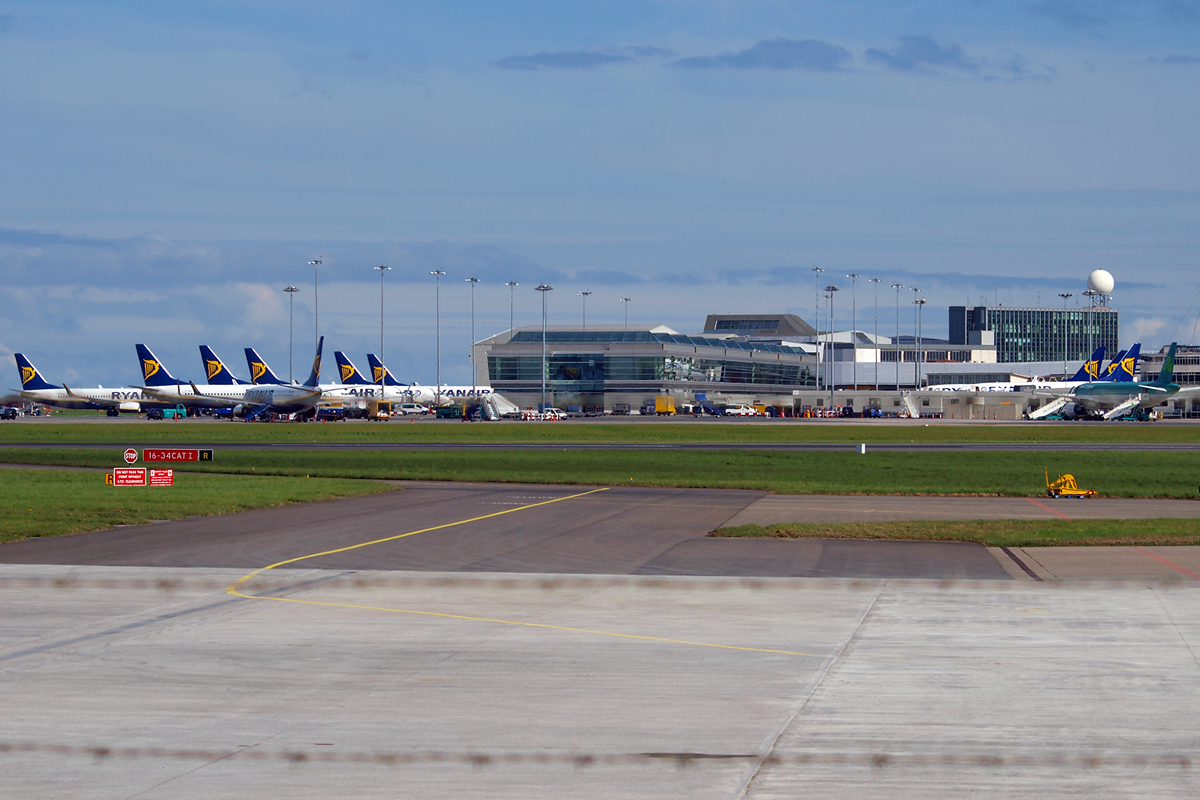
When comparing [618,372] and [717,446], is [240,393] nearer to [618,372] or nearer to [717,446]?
[618,372]

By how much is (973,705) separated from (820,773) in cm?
287

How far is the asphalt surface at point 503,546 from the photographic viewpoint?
70.8 feet

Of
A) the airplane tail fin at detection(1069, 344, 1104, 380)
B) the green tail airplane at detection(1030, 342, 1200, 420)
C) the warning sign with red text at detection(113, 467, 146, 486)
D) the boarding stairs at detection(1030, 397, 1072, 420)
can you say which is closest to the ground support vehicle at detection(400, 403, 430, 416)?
the boarding stairs at detection(1030, 397, 1072, 420)

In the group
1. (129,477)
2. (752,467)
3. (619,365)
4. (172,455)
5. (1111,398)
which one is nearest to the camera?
(129,477)

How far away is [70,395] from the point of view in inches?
6412

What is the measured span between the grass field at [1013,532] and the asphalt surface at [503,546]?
88 cm

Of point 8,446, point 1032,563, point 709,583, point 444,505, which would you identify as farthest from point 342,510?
point 8,446

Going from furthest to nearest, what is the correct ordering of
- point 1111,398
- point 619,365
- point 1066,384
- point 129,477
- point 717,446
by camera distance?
point 619,365
point 1066,384
point 1111,398
point 717,446
point 129,477

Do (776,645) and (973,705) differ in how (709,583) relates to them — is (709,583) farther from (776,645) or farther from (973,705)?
(973,705)

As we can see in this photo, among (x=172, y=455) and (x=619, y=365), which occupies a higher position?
(x=619, y=365)

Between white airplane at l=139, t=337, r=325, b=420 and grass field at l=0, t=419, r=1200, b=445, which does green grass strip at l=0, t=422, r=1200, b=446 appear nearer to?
grass field at l=0, t=419, r=1200, b=445

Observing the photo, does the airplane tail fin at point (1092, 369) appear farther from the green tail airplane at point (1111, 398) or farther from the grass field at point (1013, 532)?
the grass field at point (1013, 532)

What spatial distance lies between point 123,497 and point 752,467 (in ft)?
95.9

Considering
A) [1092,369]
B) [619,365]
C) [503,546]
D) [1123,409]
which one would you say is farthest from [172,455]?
[619,365]
